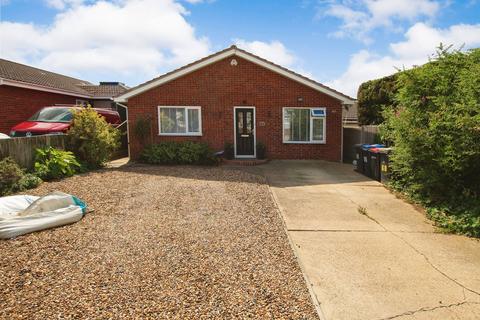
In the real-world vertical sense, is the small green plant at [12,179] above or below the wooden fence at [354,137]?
below

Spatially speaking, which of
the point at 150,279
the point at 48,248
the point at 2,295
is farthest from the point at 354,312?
the point at 48,248

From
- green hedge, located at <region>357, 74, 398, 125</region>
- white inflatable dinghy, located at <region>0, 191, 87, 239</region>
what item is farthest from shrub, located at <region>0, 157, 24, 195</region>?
green hedge, located at <region>357, 74, 398, 125</region>

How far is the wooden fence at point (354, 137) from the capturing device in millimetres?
11883

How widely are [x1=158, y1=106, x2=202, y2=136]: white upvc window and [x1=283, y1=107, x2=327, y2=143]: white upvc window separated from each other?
3.68 m

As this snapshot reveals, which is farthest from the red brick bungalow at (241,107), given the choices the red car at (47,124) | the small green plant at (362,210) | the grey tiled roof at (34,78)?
the small green plant at (362,210)

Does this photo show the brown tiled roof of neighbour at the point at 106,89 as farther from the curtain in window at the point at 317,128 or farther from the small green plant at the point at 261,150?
the curtain in window at the point at 317,128

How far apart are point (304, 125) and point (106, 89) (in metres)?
15.9

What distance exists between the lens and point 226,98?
12398mm

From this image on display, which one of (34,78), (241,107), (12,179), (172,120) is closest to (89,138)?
(12,179)

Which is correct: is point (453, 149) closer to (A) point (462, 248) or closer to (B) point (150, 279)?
(A) point (462, 248)

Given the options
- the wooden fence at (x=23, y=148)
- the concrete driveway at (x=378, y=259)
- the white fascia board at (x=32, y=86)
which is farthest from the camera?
the white fascia board at (x=32, y=86)

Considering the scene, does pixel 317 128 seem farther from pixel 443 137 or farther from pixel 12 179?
pixel 12 179

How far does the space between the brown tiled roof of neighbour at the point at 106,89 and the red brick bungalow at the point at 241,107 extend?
924cm

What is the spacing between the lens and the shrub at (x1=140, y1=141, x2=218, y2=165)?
36.9 ft
